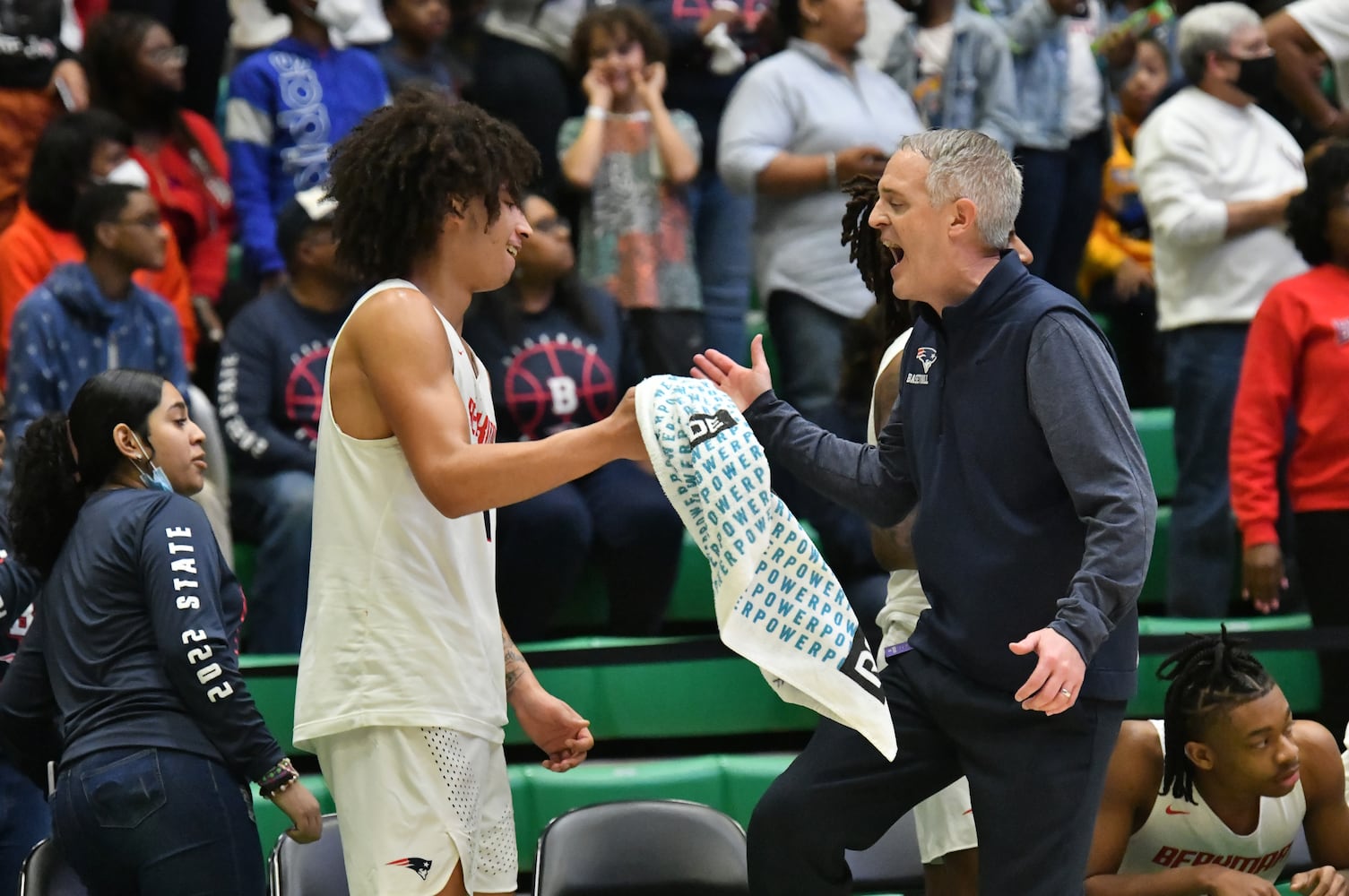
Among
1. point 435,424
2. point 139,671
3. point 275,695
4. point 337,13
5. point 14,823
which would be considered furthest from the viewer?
point 337,13

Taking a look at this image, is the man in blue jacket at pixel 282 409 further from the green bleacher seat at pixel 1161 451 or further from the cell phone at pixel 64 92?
the green bleacher seat at pixel 1161 451

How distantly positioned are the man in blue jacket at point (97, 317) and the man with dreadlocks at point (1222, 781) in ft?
9.96

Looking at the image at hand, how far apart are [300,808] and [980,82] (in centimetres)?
428

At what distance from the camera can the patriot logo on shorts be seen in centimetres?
277

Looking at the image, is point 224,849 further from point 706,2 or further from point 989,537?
point 706,2

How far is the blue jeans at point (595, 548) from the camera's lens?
17.1 ft

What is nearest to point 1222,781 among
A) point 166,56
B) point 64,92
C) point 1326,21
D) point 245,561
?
point 245,561

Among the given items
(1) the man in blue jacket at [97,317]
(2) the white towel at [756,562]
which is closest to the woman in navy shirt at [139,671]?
(2) the white towel at [756,562]

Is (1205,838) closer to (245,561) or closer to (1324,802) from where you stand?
(1324,802)

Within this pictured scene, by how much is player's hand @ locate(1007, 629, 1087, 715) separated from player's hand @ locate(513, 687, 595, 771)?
2.67ft

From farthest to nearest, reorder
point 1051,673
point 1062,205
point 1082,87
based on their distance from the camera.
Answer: point 1082,87, point 1062,205, point 1051,673

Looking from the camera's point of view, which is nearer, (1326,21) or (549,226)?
(549,226)

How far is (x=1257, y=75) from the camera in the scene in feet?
19.5

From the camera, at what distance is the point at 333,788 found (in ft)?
9.40
